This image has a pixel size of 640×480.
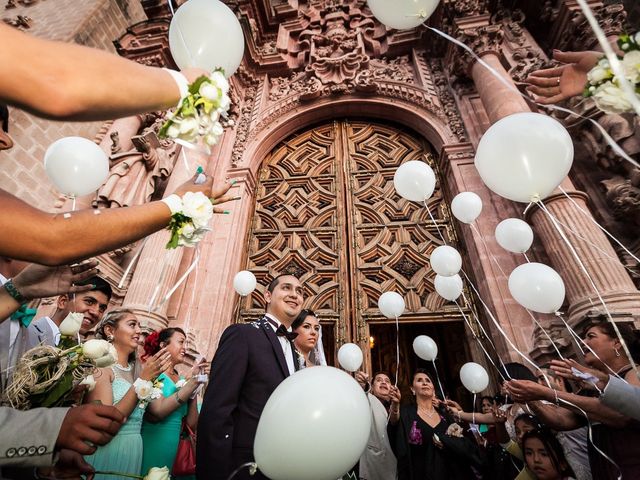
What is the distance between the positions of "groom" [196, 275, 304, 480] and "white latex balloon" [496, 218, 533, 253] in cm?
243

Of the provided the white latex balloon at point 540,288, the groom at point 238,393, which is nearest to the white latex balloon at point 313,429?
the groom at point 238,393

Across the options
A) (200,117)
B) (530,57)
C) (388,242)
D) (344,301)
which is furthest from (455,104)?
(200,117)

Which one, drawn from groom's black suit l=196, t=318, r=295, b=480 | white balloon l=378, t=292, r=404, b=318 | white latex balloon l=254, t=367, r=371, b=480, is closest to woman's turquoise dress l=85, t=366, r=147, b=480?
groom's black suit l=196, t=318, r=295, b=480

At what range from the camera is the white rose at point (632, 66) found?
3.66 ft

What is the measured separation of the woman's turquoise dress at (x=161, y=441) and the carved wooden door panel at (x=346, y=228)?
2.44m

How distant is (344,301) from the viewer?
4688 millimetres

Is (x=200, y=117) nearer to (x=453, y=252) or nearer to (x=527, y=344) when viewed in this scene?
(x=453, y=252)

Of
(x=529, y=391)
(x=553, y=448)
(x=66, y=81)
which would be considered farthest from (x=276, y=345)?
(x=553, y=448)

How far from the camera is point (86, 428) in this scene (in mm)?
956

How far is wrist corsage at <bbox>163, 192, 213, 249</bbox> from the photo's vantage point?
43.9 inches

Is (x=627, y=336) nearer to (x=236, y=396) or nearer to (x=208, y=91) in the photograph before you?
(x=236, y=396)

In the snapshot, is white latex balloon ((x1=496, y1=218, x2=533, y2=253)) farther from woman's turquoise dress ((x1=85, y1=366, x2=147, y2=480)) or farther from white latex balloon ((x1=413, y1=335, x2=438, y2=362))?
woman's turquoise dress ((x1=85, y1=366, x2=147, y2=480))

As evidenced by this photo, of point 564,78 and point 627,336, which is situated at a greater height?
point 564,78

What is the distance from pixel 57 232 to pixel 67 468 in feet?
2.85
